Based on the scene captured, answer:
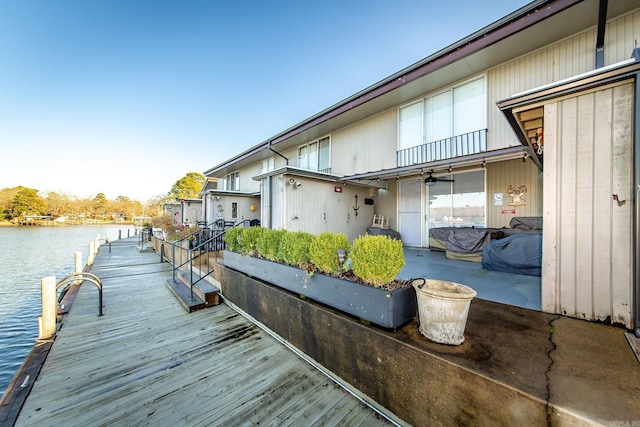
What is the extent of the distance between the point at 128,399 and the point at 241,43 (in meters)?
12.4

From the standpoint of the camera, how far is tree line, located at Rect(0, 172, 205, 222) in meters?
30.2

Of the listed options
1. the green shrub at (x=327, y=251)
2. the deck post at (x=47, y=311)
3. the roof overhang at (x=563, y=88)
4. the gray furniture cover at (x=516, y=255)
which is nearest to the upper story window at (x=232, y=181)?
the deck post at (x=47, y=311)

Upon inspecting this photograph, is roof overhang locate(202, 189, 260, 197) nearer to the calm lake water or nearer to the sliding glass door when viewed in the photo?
the calm lake water

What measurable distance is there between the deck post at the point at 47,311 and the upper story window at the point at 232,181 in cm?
1240

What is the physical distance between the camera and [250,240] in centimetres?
423

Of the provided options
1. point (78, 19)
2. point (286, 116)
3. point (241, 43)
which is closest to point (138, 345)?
point (241, 43)

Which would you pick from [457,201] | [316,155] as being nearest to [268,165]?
[316,155]

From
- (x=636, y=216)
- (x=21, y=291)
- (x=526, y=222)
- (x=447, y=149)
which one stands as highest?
(x=447, y=149)

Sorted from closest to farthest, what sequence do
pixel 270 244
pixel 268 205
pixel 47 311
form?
pixel 47 311 → pixel 270 244 → pixel 268 205

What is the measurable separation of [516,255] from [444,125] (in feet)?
11.8

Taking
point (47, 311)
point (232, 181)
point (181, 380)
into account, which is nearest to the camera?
point (181, 380)

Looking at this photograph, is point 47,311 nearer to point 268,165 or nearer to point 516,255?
point 516,255

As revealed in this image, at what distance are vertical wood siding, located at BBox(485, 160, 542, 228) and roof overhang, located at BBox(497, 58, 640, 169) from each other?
3529mm

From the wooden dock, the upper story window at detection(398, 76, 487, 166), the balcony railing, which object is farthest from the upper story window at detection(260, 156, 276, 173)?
the wooden dock
